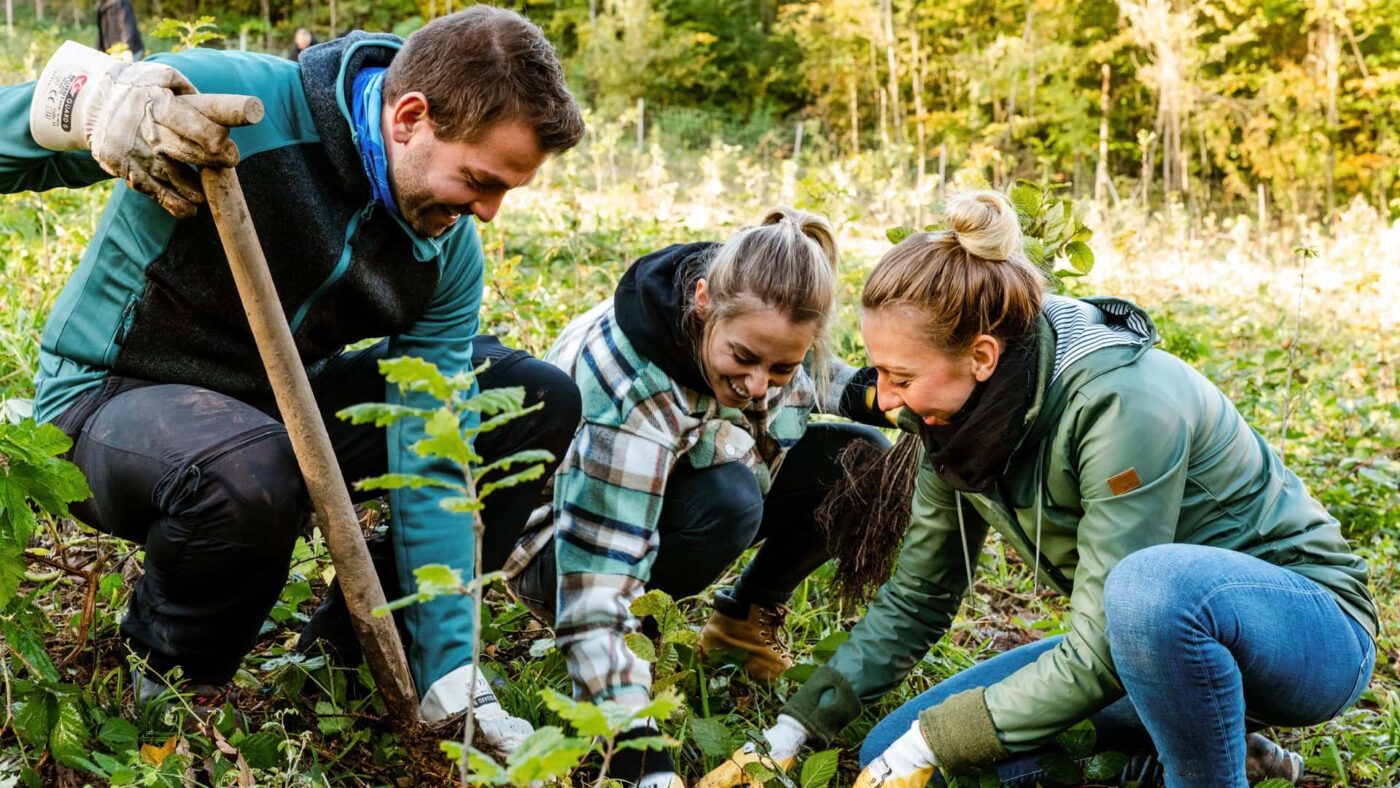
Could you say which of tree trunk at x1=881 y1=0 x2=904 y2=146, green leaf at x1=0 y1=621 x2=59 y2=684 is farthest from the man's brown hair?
tree trunk at x1=881 y1=0 x2=904 y2=146

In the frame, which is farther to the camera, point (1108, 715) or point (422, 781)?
point (1108, 715)

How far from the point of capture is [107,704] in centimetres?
191

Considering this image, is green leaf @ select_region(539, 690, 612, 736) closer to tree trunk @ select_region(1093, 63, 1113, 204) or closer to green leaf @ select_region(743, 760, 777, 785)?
green leaf @ select_region(743, 760, 777, 785)

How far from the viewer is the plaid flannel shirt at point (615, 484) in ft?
6.73

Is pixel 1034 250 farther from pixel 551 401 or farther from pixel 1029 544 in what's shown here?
pixel 551 401

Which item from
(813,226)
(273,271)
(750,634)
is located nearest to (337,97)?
(273,271)

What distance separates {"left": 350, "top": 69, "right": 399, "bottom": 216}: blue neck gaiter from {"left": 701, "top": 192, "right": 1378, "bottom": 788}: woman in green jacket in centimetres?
85

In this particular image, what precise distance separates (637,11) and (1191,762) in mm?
17569

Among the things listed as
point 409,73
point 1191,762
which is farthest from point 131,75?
point 1191,762

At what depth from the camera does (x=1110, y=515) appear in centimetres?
185

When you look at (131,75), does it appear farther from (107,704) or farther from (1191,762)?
(1191,762)

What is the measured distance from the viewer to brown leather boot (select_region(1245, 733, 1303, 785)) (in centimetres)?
216

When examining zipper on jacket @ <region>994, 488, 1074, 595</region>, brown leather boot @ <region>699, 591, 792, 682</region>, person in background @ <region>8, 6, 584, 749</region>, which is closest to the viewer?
person in background @ <region>8, 6, 584, 749</region>

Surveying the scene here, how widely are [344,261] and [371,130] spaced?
23cm
